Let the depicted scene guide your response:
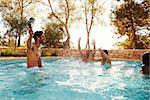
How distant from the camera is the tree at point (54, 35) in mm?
22375

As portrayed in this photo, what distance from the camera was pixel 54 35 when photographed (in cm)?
2241

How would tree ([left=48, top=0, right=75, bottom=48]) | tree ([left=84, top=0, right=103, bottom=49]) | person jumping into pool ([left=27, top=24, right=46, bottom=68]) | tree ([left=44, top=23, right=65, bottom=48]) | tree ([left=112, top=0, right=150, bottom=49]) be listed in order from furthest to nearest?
1. tree ([left=84, top=0, right=103, bottom=49])
2. tree ([left=48, top=0, right=75, bottom=48])
3. tree ([left=44, top=23, right=65, bottom=48])
4. tree ([left=112, top=0, right=150, bottom=49])
5. person jumping into pool ([left=27, top=24, right=46, bottom=68])

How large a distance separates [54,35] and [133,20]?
5.83 metres

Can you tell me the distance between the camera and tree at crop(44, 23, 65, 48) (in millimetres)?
22375

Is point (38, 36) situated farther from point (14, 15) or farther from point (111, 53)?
point (14, 15)

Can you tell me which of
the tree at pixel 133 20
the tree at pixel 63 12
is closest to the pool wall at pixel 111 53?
the tree at pixel 133 20

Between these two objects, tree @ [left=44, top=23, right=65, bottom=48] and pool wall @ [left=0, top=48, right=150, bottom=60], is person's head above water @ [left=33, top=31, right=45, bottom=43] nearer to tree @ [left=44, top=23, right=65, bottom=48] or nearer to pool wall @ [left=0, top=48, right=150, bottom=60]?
pool wall @ [left=0, top=48, right=150, bottom=60]

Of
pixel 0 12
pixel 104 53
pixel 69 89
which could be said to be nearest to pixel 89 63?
pixel 104 53

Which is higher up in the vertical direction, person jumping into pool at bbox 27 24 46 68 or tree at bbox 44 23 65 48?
tree at bbox 44 23 65 48

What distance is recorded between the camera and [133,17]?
21625 millimetres

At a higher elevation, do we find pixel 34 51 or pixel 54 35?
pixel 54 35

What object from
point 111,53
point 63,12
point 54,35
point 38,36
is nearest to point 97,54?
point 111,53

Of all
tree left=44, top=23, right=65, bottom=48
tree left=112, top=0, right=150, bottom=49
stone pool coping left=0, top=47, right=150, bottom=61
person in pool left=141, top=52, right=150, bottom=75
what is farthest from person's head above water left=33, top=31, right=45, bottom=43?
tree left=112, top=0, right=150, bottom=49

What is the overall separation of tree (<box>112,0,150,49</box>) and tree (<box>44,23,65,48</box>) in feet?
14.0
